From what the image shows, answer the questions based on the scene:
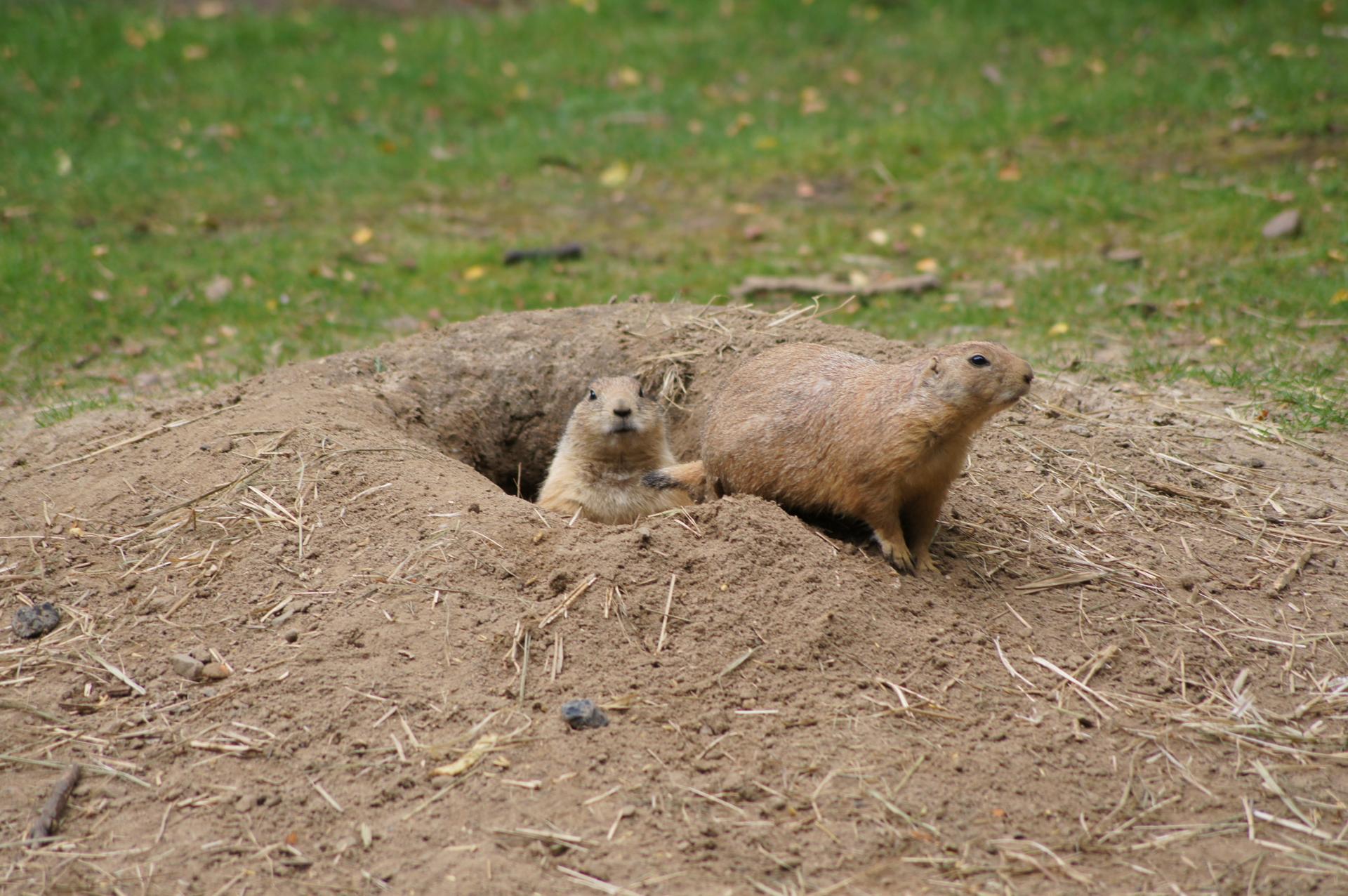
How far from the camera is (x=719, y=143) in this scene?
11.1 m

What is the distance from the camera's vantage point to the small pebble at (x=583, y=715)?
3.43m

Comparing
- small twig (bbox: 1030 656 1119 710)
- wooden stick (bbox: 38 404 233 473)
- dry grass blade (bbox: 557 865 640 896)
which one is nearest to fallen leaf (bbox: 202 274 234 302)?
wooden stick (bbox: 38 404 233 473)

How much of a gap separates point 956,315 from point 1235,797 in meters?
4.91

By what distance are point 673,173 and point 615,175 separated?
1.83 feet

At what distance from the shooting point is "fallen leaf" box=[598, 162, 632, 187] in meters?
10.7

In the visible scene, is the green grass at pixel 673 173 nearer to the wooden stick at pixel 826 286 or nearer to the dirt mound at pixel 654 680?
the wooden stick at pixel 826 286

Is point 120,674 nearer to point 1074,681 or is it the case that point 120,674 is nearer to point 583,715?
point 583,715

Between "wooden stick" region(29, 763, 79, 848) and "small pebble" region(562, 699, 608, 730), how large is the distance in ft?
4.76

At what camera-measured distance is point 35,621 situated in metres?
3.97

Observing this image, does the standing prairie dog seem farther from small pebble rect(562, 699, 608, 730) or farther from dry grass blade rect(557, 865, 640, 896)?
dry grass blade rect(557, 865, 640, 896)

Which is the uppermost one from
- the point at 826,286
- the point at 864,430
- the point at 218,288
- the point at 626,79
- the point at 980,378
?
the point at 980,378

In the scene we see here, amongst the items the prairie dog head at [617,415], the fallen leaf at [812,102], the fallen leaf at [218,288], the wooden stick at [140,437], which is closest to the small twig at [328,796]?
the prairie dog head at [617,415]

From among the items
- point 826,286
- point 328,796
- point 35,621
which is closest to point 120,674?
point 35,621

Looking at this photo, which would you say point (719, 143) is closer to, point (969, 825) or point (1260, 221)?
point (1260, 221)
